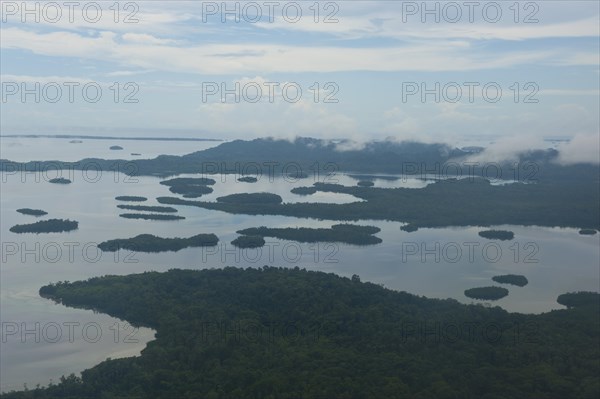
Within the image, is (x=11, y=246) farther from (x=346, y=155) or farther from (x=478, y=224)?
(x=346, y=155)

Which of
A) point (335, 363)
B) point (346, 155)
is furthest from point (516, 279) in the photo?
point (346, 155)

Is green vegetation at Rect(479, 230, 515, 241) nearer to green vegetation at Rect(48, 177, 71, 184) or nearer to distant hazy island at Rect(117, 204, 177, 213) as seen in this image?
distant hazy island at Rect(117, 204, 177, 213)

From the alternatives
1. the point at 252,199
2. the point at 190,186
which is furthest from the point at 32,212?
the point at 190,186

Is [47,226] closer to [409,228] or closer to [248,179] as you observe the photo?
[409,228]

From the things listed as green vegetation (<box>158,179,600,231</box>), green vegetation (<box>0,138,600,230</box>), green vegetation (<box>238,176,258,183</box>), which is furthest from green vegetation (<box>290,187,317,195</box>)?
green vegetation (<box>238,176,258,183</box>)

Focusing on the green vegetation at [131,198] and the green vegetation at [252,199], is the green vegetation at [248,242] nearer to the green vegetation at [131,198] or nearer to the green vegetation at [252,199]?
the green vegetation at [252,199]

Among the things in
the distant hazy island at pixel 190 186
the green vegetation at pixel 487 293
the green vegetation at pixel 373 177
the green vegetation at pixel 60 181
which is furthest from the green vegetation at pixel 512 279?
the green vegetation at pixel 60 181
